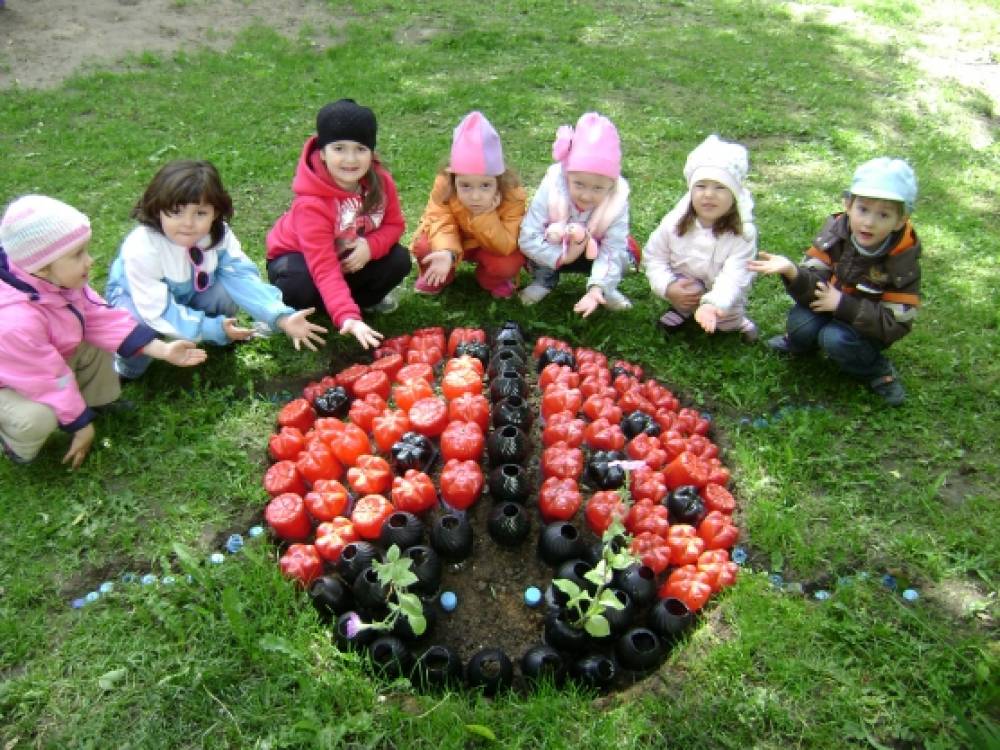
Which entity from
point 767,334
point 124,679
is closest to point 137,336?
point 124,679

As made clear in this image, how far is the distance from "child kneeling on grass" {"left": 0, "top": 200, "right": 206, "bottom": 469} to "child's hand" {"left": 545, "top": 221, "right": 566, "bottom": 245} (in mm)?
2341

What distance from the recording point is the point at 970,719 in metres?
2.70

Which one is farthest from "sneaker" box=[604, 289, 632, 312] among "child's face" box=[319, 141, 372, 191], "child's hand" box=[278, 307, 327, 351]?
"child's hand" box=[278, 307, 327, 351]

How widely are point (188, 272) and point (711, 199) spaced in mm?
3213

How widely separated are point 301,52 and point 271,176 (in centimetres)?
358

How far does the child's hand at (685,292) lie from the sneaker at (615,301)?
37 cm

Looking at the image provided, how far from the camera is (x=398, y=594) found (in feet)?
9.15

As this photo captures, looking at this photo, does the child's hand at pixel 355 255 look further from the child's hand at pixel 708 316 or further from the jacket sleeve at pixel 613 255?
the child's hand at pixel 708 316

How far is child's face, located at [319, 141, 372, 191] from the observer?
13.9 ft

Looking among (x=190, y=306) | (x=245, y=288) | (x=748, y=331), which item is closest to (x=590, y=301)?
(x=748, y=331)

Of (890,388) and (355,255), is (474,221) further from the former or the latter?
(890,388)

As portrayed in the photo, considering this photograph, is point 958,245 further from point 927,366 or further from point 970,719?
point 970,719

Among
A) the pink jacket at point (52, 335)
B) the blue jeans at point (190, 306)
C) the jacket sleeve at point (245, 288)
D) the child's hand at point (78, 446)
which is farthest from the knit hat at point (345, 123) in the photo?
the child's hand at point (78, 446)

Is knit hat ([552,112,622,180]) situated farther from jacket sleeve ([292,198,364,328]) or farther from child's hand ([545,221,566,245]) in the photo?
jacket sleeve ([292,198,364,328])
